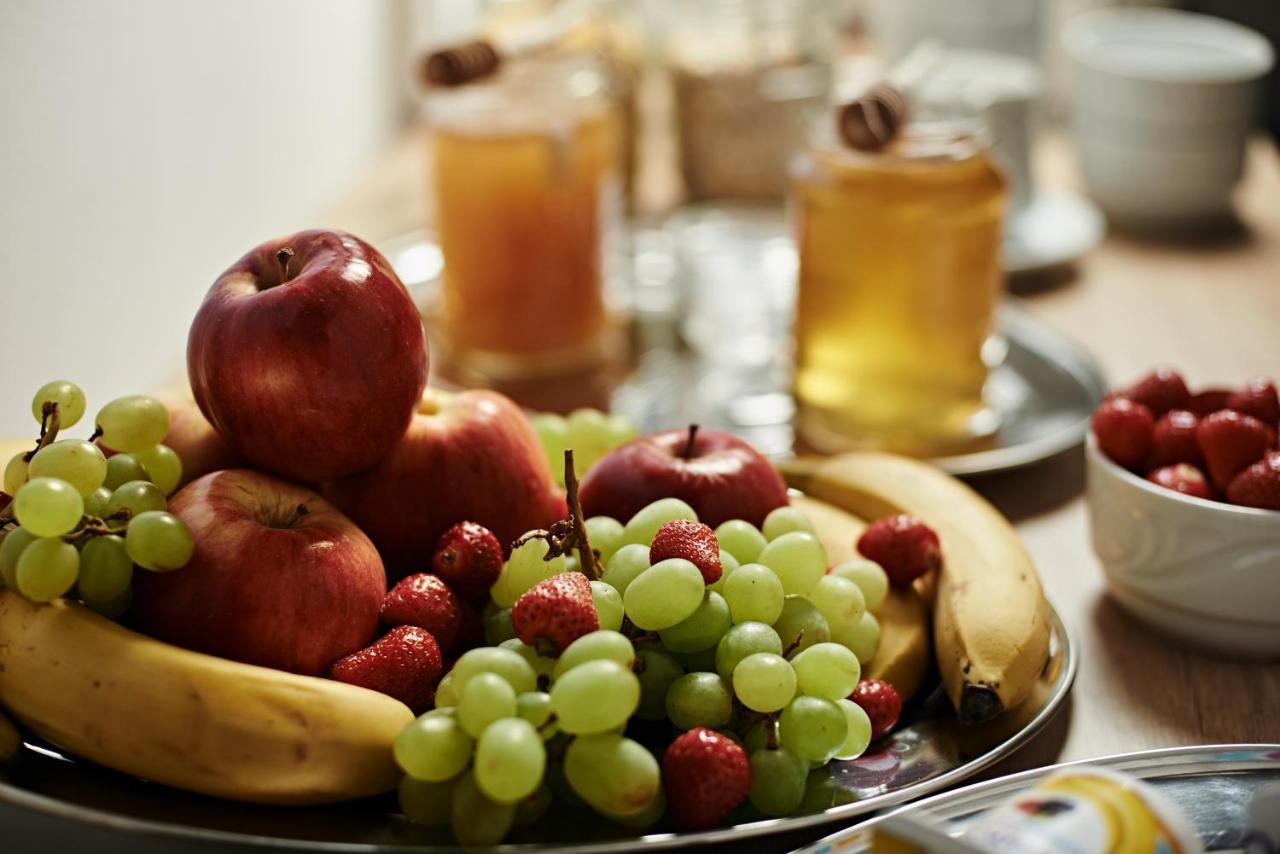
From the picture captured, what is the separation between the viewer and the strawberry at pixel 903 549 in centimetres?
72

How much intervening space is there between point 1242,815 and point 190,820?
0.42 meters

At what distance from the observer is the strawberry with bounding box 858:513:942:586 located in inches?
28.5

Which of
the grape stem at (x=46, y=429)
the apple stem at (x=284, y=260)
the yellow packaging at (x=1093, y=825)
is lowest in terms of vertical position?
the yellow packaging at (x=1093, y=825)

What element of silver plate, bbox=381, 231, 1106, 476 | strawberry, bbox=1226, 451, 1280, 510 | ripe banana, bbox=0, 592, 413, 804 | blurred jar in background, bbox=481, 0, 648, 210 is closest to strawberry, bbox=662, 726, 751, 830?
ripe banana, bbox=0, 592, 413, 804

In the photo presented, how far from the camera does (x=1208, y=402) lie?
804mm

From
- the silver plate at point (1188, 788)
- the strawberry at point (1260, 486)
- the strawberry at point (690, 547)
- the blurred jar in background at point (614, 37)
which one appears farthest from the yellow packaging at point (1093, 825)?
the blurred jar in background at point (614, 37)

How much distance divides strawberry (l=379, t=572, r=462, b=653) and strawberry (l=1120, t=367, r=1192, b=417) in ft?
1.39

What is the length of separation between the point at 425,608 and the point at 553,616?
9cm

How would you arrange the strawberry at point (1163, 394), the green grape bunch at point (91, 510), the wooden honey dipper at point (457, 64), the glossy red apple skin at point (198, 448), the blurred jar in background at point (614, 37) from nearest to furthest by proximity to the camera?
1. the green grape bunch at point (91, 510)
2. the glossy red apple skin at point (198, 448)
3. the strawberry at point (1163, 394)
4. the wooden honey dipper at point (457, 64)
5. the blurred jar in background at point (614, 37)

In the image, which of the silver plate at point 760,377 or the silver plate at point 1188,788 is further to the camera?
the silver plate at point 760,377

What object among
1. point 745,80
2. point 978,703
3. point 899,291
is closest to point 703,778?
point 978,703

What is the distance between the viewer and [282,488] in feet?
2.15

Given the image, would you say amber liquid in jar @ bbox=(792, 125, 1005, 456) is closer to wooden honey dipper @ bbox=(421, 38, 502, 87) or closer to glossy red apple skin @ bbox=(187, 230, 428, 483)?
wooden honey dipper @ bbox=(421, 38, 502, 87)

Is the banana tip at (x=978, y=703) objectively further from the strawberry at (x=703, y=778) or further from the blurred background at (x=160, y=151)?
the blurred background at (x=160, y=151)
